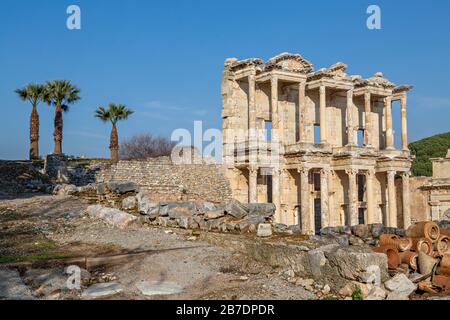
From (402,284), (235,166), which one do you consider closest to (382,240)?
(402,284)

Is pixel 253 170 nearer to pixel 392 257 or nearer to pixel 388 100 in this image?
pixel 388 100

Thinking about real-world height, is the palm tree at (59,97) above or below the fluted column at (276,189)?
above

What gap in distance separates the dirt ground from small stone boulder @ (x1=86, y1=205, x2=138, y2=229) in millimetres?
287

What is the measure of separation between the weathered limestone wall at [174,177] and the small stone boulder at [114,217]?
11.7 m

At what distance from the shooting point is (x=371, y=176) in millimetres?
34844

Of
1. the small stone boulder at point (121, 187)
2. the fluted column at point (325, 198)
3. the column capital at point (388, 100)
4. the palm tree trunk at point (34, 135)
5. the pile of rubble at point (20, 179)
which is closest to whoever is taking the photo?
the small stone boulder at point (121, 187)

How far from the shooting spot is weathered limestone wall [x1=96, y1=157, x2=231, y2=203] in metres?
27.8

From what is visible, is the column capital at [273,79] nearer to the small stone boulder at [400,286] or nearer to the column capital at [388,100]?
the column capital at [388,100]

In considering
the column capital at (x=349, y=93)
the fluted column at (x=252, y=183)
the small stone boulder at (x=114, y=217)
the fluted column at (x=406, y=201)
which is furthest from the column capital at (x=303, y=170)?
the small stone boulder at (x=114, y=217)

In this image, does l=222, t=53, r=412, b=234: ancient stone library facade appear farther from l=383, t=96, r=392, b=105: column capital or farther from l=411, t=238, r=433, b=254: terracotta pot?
l=411, t=238, r=433, b=254: terracotta pot

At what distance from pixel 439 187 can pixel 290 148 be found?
12736 mm

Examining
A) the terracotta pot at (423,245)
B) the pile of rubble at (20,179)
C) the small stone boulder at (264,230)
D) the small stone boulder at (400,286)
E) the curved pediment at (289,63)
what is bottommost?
the small stone boulder at (400,286)

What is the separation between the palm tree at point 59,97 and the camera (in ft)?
119
